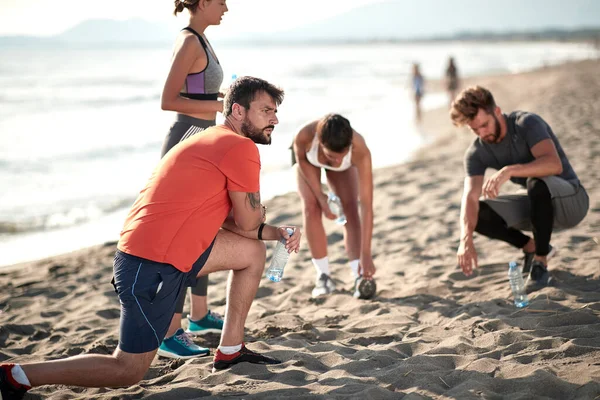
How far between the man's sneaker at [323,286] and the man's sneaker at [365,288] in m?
0.26

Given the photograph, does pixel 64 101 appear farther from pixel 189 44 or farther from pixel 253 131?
pixel 253 131

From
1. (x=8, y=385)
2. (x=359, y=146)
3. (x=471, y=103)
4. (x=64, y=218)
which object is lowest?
(x=64, y=218)

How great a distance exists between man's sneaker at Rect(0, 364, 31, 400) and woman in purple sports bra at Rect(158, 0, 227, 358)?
1.02 meters

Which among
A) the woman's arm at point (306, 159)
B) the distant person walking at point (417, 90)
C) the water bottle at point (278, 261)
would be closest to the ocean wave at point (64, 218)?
the woman's arm at point (306, 159)

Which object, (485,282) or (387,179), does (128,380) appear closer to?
(485,282)

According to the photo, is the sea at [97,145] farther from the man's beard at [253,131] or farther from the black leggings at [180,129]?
the black leggings at [180,129]

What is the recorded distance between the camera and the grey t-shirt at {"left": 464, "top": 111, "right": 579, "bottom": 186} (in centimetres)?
427

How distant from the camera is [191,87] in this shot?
12.5 ft

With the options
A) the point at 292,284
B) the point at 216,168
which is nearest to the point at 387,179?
the point at 292,284

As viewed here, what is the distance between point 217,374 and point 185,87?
5.78ft

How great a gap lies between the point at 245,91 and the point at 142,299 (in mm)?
1140

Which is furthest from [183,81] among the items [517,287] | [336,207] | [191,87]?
[517,287]

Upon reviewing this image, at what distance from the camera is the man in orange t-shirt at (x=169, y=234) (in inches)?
111

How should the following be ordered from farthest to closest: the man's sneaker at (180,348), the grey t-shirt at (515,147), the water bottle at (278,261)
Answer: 1. the grey t-shirt at (515,147)
2. the man's sneaker at (180,348)
3. the water bottle at (278,261)
